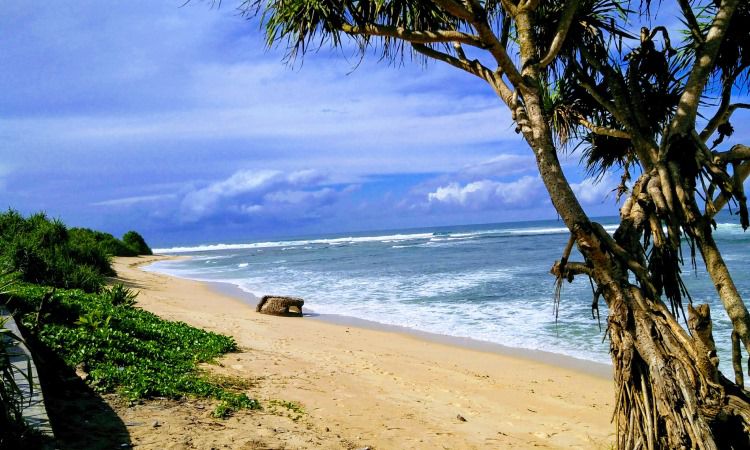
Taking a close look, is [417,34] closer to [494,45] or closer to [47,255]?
[494,45]

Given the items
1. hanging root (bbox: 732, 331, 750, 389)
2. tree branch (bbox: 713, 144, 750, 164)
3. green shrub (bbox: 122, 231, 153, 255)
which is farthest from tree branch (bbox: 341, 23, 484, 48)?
green shrub (bbox: 122, 231, 153, 255)

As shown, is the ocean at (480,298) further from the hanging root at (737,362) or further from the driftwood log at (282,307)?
the hanging root at (737,362)

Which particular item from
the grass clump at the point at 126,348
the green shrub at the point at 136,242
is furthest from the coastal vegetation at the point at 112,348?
the green shrub at the point at 136,242

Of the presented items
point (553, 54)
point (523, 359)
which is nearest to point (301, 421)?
point (553, 54)

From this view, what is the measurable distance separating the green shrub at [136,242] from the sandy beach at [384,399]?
34999mm

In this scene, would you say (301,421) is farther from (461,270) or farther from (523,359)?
(461,270)

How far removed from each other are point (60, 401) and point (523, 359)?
21.4 feet

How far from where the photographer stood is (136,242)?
4312cm

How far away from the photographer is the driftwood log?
12703 millimetres

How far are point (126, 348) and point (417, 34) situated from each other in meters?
4.32

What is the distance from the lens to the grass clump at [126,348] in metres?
4.94

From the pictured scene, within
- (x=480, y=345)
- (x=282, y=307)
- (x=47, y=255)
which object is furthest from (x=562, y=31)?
(x=47, y=255)

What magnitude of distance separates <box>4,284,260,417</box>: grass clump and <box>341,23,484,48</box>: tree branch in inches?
132

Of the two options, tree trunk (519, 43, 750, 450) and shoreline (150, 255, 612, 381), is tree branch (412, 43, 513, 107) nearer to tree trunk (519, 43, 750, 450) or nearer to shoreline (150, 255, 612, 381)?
tree trunk (519, 43, 750, 450)
